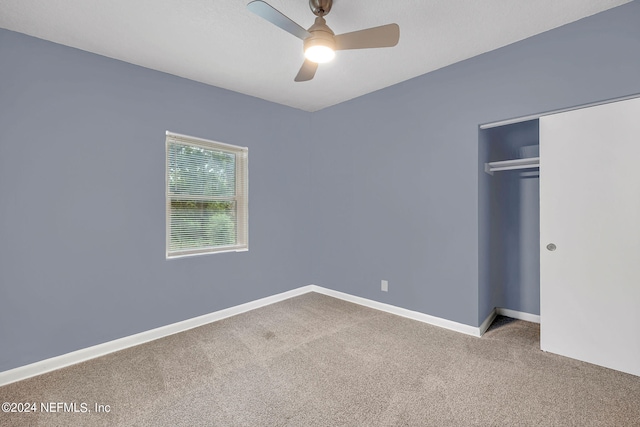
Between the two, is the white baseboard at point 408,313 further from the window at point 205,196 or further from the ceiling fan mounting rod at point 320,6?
the ceiling fan mounting rod at point 320,6

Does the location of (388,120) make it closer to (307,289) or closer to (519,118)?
(519,118)

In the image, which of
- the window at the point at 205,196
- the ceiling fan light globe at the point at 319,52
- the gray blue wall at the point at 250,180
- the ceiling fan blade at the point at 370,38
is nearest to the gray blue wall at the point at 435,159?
the gray blue wall at the point at 250,180

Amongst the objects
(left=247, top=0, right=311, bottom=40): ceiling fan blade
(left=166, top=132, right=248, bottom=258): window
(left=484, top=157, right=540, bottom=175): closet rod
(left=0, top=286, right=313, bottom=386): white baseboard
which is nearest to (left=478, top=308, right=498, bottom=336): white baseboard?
(left=484, top=157, right=540, bottom=175): closet rod

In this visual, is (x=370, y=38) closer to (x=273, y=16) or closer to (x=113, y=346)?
(x=273, y=16)

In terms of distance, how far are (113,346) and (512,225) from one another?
4343 millimetres

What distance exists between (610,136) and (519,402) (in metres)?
2.08

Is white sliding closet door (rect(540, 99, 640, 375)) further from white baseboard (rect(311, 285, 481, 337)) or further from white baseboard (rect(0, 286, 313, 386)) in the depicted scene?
white baseboard (rect(0, 286, 313, 386))

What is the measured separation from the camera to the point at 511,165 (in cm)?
Answer: 306

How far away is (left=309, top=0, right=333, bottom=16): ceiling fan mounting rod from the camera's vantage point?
6.53ft

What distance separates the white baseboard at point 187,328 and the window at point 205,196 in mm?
746

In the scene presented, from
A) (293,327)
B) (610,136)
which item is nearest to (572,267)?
(610,136)

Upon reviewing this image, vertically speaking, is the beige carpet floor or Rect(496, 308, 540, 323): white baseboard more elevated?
Rect(496, 308, 540, 323): white baseboard

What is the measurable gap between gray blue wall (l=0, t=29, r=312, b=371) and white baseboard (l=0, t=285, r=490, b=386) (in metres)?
0.06

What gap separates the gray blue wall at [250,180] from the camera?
233cm
